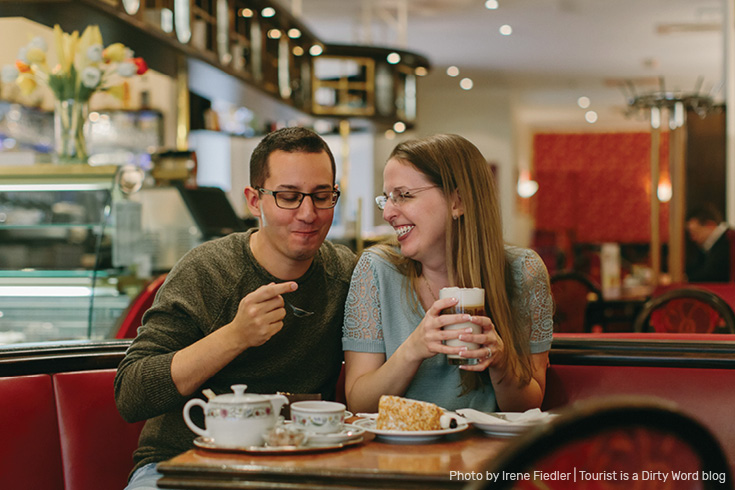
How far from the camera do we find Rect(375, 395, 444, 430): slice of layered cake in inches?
55.4

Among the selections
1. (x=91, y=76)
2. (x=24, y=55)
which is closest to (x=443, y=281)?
(x=91, y=76)

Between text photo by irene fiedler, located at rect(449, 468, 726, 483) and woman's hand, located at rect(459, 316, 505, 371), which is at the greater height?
woman's hand, located at rect(459, 316, 505, 371)

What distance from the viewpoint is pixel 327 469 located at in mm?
1194

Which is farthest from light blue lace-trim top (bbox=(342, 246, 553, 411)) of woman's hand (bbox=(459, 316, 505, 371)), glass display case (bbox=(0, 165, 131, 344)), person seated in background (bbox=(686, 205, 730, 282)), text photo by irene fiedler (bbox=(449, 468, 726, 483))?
person seated in background (bbox=(686, 205, 730, 282))

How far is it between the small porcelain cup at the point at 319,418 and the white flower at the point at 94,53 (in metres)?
2.36

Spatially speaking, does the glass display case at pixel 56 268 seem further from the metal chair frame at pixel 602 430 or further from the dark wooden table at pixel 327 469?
the metal chair frame at pixel 602 430

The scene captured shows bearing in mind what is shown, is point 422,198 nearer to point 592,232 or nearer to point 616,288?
point 616,288

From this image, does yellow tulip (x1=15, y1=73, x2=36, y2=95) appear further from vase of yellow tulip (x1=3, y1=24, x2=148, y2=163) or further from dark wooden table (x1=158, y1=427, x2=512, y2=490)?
dark wooden table (x1=158, y1=427, x2=512, y2=490)

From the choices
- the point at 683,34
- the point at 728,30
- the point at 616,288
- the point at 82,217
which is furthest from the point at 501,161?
the point at 82,217

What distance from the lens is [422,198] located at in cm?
187

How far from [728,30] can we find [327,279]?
21.7ft

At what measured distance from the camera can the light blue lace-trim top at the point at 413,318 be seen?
187 cm

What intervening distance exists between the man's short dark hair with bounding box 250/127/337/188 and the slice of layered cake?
0.70 m

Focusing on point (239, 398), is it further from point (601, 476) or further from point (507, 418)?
point (601, 476)
